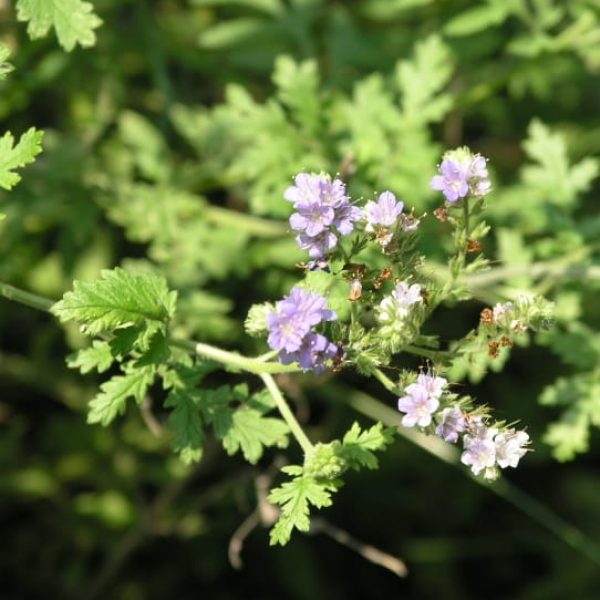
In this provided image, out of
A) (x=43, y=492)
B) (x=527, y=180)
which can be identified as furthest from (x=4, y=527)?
(x=527, y=180)

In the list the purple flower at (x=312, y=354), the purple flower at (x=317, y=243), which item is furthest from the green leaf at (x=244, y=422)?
the purple flower at (x=317, y=243)

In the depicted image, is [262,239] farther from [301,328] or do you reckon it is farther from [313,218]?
[301,328]

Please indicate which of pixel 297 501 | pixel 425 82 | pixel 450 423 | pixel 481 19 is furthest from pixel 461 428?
pixel 481 19

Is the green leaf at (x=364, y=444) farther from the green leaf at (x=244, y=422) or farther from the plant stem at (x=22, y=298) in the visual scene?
the plant stem at (x=22, y=298)

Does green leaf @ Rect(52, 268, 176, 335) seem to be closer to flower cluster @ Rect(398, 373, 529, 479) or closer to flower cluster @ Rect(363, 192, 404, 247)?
flower cluster @ Rect(363, 192, 404, 247)

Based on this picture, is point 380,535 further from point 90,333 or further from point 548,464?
point 90,333

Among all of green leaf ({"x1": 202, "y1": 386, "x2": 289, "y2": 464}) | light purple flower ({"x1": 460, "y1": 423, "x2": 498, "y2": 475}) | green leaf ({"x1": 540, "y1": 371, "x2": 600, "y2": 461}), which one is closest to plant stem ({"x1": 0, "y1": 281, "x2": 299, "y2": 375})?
green leaf ({"x1": 202, "y1": 386, "x2": 289, "y2": 464})
